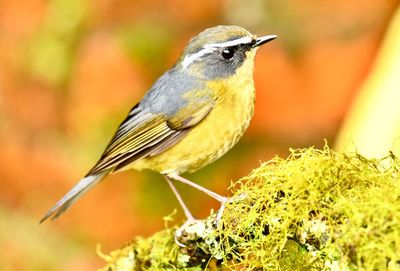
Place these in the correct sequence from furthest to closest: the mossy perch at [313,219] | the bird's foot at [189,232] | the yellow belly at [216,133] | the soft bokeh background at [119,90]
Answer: the soft bokeh background at [119,90], the yellow belly at [216,133], the bird's foot at [189,232], the mossy perch at [313,219]

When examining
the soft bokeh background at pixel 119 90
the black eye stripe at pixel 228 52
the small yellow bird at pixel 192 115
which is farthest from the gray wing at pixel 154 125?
the soft bokeh background at pixel 119 90

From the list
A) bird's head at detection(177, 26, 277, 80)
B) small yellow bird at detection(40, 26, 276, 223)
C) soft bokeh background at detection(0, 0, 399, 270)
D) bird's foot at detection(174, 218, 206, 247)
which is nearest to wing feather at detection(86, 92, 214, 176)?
small yellow bird at detection(40, 26, 276, 223)

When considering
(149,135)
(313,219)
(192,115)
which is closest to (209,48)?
(192,115)

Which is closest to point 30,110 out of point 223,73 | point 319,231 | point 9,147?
point 9,147

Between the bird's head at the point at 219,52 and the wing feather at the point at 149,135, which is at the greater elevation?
the bird's head at the point at 219,52

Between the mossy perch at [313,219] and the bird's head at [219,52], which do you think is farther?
the bird's head at [219,52]

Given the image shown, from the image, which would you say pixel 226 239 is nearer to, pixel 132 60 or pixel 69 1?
pixel 132 60

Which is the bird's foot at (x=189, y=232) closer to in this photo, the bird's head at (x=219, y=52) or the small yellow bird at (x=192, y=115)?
the small yellow bird at (x=192, y=115)
